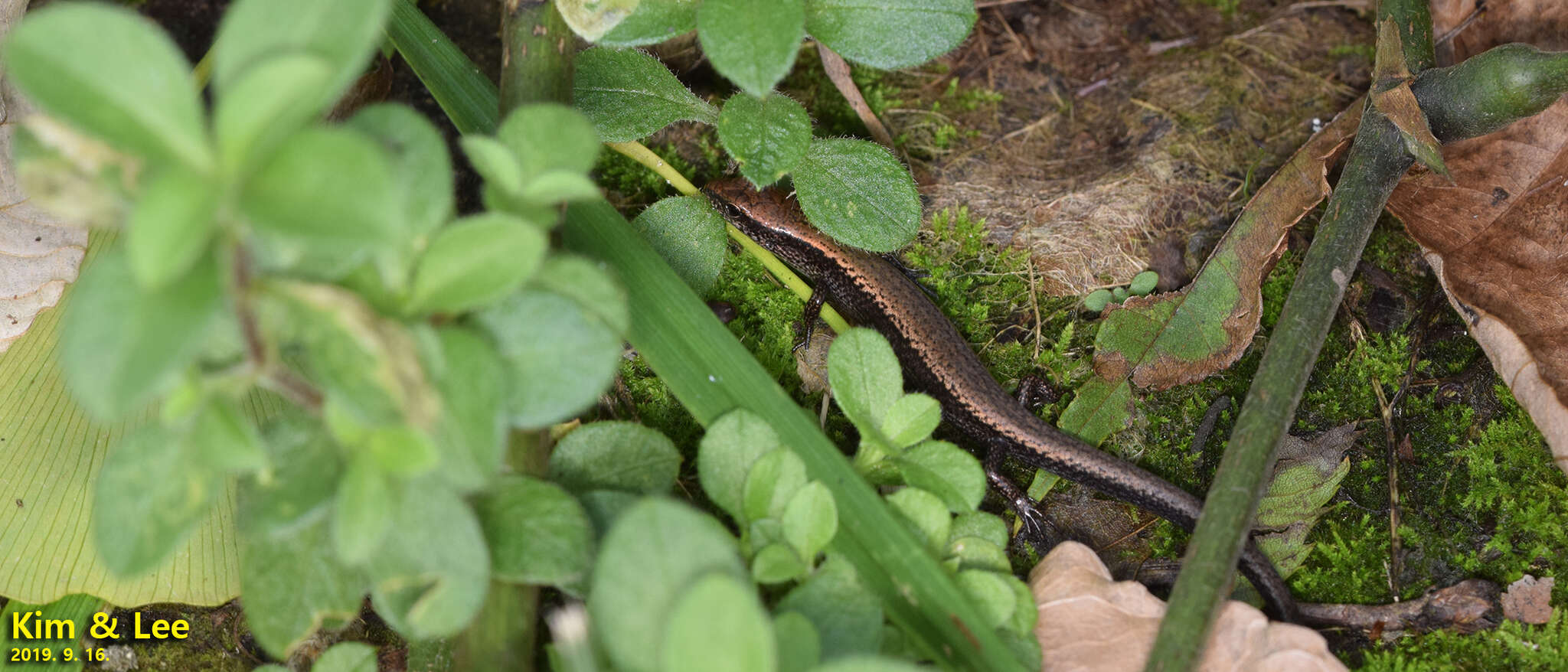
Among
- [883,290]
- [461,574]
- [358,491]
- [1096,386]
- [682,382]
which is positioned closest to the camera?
[358,491]

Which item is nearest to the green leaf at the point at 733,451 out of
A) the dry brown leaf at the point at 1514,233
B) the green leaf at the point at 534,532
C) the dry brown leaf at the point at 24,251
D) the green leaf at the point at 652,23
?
the green leaf at the point at 534,532

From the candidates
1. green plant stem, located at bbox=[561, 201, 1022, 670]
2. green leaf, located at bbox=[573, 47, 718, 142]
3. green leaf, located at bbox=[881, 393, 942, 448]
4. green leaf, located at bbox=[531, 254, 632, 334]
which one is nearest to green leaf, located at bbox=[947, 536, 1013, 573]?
green plant stem, located at bbox=[561, 201, 1022, 670]

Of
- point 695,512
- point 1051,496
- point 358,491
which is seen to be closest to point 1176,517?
point 1051,496

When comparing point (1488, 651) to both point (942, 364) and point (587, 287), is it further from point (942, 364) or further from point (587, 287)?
point (587, 287)

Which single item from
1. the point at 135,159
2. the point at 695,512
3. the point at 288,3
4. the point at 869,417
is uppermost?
the point at 288,3

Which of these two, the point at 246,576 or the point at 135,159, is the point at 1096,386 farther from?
the point at 135,159

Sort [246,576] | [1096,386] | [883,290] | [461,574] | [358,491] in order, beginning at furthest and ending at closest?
[883,290]
[1096,386]
[246,576]
[461,574]
[358,491]
